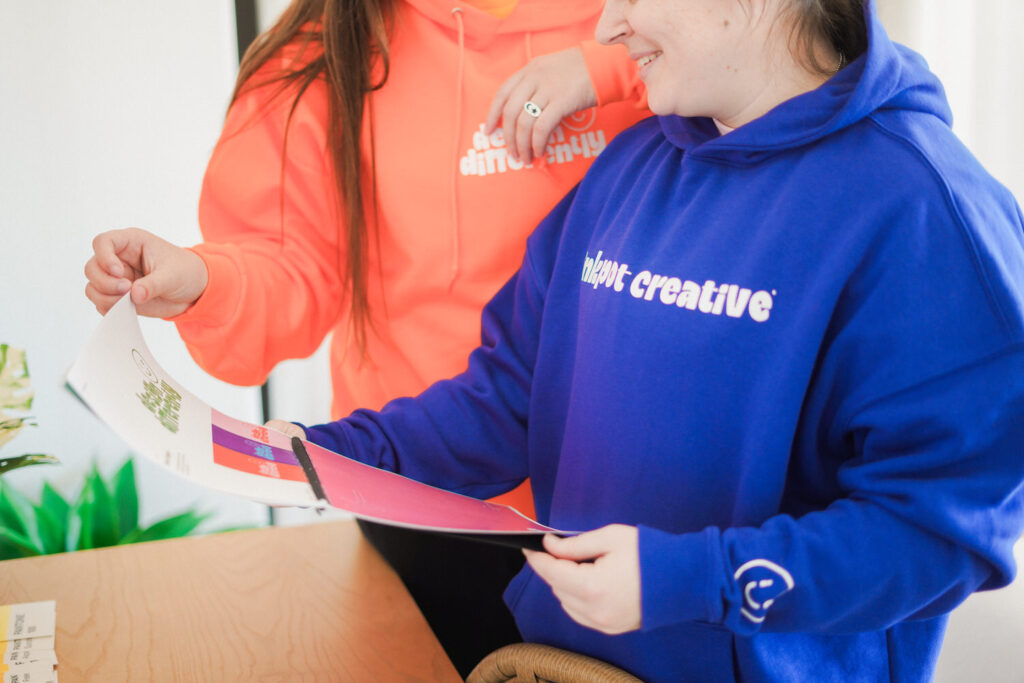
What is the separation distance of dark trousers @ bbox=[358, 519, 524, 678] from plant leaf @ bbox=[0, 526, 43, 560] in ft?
3.76

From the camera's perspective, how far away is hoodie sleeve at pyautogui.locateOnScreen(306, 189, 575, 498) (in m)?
1.05

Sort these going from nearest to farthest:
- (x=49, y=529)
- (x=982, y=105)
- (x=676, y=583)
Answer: (x=676, y=583)
(x=982, y=105)
(x=49, y=529)

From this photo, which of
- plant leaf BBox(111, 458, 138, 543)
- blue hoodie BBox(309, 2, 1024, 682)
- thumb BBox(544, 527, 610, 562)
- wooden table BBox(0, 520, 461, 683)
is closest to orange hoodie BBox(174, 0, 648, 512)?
blue hoodie BBox(309, 2, 1024, 682)

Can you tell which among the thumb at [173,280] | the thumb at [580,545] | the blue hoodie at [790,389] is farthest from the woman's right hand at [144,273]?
the thumb at [580,545]

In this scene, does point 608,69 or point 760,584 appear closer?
point 760,584

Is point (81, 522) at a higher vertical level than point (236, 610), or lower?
lower

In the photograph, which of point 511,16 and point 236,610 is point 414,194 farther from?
point 236,610

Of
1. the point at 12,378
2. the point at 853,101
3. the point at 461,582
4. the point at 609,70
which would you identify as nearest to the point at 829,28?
the point at 853,101

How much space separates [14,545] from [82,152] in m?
0.87

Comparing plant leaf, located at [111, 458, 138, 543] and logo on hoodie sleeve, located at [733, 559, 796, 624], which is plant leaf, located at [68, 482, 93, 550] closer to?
plant leaf, located at [111, 458, 138, 543]

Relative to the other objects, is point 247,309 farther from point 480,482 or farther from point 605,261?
point 605,261

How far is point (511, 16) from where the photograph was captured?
1167mm

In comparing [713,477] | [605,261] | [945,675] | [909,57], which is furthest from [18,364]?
[945,675]

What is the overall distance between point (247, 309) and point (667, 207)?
56 cm
